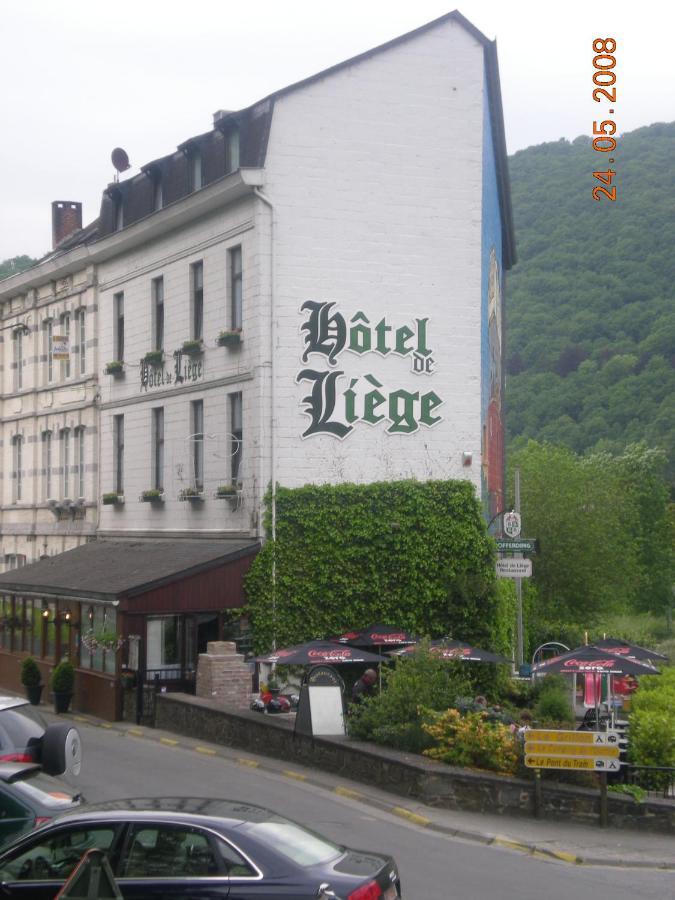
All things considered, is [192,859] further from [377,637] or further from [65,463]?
[65,463]

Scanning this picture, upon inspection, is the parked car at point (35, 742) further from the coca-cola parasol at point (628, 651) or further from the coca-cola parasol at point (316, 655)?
the coca-cola parasol at point (628, 651)

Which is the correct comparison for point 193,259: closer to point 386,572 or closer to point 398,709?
point 386,572

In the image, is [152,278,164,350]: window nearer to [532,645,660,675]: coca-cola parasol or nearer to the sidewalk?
[532,645,660,675]: coca-cola parasol

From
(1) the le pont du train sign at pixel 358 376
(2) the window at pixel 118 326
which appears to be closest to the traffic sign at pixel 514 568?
(1) the le pont du train sign at pixel 358 376

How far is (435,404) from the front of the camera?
3077cm

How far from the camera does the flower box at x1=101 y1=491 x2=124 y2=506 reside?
1415 inches

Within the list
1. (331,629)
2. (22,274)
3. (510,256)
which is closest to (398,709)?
(331,629)

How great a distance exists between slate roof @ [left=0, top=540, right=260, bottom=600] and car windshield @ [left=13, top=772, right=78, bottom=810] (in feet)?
49.9

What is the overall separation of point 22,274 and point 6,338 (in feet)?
11.1

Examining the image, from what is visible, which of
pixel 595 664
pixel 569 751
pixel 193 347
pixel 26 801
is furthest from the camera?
pixel 193 347

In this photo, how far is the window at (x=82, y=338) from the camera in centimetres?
3847

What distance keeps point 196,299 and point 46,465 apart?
37.7 ft

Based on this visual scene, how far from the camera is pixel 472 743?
19.0m

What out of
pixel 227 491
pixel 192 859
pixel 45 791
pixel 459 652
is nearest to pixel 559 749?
pixel 45 791
